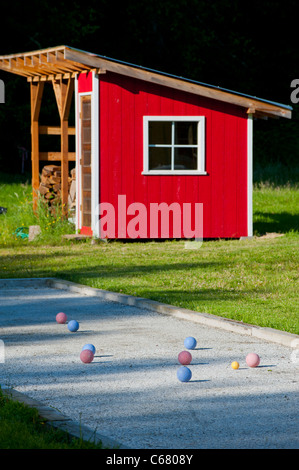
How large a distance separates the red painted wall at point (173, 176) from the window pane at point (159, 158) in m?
0.25

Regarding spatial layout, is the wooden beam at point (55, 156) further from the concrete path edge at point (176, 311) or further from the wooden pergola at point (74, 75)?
the concrete path edge at point (176, 311)

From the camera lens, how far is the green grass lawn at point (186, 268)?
9.02 meters

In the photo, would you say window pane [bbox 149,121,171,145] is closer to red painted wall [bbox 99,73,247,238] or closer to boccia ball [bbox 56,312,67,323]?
red painted wall [bbox 99,73,247,238]

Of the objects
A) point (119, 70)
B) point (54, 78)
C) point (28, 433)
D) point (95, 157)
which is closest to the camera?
point (28, 433)

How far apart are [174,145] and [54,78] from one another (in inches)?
134

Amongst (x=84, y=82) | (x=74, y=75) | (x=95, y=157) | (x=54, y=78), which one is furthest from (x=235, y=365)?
(x=54, y=78)

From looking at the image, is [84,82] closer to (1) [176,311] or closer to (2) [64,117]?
(2) [64,117]

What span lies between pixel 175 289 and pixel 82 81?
317 inches

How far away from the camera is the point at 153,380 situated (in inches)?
232

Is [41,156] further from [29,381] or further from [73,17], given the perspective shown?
[73,17]

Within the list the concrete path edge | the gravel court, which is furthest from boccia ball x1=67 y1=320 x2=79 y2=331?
the concrete path edge

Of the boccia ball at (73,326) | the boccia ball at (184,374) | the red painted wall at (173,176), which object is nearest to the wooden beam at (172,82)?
the red painted wall at (173,176)

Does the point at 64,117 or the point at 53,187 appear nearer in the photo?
the point at 64,117

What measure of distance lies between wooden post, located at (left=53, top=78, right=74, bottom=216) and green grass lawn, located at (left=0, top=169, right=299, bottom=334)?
0.87 metres
